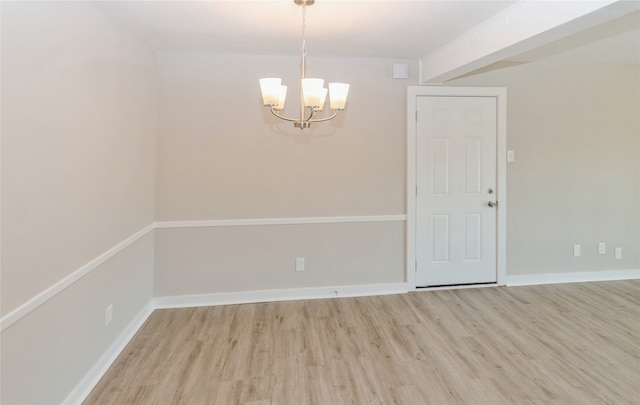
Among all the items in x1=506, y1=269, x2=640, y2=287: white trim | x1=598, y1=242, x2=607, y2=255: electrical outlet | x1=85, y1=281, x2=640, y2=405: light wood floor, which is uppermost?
x1=598, y1=242, x2=607, y2=255: electrical outlet

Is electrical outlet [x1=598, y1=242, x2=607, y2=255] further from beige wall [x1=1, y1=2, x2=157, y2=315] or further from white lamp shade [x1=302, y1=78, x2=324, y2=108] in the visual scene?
beige wall [x1=1, y1=2, x2=157, y2=315]

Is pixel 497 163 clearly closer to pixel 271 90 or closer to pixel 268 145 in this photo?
pixel 268 145

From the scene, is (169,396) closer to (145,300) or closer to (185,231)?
(145,300)

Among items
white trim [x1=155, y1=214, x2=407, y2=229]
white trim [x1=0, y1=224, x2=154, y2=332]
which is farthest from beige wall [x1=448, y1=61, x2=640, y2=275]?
white trim [x1=0, y1=224, x2=154, y2=332]

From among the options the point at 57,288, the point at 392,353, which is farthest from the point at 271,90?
the point at 392,353

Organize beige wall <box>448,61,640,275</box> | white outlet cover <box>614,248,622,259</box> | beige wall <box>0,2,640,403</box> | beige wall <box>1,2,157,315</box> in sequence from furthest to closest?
white outlet cover <box>614,248,622,259</box> < beige wall <box>448,61,640,275</box> < beige wall <box>0,2,640,403</box> < beige wall <box>1,2,157,315</box>

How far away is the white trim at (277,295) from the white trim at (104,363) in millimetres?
350

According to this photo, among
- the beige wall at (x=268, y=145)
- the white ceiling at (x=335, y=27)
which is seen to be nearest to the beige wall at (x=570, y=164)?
the white ceiling at (x=335, y=27)

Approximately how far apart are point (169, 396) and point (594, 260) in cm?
447

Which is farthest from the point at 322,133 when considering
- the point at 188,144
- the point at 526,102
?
the point at 526,102

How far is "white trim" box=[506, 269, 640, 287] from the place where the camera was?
154 inches

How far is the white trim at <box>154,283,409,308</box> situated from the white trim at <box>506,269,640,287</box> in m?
1.31

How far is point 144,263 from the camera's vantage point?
3.12 m

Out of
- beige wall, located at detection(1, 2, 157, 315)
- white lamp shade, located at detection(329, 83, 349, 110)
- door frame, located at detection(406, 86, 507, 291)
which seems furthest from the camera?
door frame, located at detection(406, 86, 507, 291)
